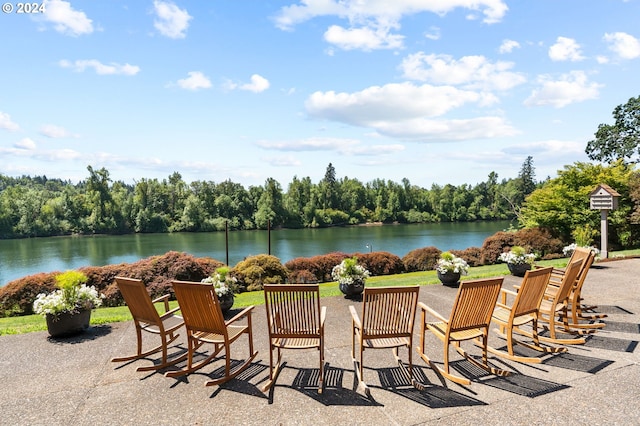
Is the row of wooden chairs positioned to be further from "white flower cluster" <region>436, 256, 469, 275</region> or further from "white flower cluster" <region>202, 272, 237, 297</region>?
"white flower cluster" <region>436, 256, 469, 275</region>

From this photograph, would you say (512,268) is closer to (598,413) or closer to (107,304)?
(598,413)

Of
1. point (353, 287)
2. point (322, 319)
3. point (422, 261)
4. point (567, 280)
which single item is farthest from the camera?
point (422, 261)

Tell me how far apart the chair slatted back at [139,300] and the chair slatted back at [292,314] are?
1.35 metres

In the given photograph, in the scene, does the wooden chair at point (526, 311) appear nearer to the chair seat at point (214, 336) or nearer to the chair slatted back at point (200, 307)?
the chair seat at point (214, 336)

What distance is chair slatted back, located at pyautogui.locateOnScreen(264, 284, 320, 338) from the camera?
3.71 metres

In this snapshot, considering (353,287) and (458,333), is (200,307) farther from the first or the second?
(353,287)

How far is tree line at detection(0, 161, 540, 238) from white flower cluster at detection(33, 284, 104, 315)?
5299 cm

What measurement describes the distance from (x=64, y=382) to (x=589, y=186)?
837 inches

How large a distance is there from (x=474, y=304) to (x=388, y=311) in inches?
35.4

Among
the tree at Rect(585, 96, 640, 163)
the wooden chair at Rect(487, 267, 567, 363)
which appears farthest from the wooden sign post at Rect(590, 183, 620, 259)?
the tree at Rect(585, 96, 640, 163)

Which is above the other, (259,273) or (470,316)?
(470,316)

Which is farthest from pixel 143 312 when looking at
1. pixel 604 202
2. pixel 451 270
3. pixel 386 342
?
pixel 604 202

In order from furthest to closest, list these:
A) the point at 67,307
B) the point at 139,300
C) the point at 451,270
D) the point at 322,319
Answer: the point at 451,270 < the point at 67,307 < the point at 139,300 < the point at 322,319

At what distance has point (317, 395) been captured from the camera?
3.47 metres
